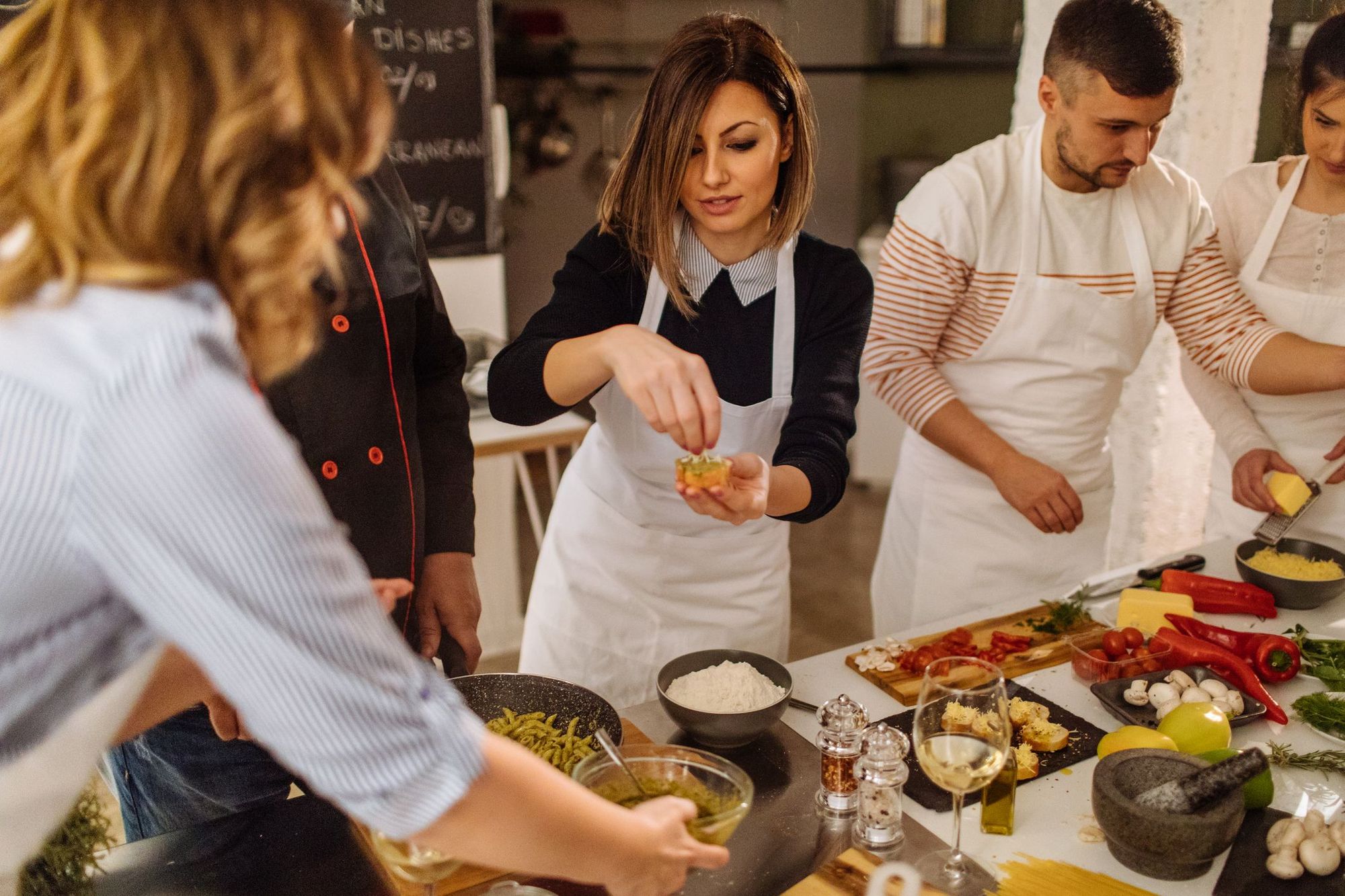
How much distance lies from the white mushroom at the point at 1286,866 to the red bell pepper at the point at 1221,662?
15.0 inches

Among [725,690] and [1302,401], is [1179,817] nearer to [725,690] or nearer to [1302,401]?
[725,690]

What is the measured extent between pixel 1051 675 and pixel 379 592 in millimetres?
1134

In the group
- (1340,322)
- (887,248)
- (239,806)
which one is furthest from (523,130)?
(239,806)

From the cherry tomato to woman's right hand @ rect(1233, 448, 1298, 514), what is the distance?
68cm

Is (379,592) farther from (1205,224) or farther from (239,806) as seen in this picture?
(1205,224)

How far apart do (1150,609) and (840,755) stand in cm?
78

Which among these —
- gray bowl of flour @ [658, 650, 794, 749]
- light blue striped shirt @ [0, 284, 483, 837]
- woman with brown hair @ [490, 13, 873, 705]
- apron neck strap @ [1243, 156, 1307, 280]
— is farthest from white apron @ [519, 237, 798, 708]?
light blue striped shirt @ [0, 284, 483, 837]

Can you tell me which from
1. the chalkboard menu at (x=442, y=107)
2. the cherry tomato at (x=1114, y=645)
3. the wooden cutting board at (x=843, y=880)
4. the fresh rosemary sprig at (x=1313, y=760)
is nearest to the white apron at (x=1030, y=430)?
the cherry tomato at (x=1114, y=645)

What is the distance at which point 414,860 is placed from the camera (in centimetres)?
99

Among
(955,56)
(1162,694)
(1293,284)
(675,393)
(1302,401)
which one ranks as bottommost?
(1162,694)

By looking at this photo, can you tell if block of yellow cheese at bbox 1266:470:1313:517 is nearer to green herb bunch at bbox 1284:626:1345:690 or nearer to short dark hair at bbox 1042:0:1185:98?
green herb bunch at bbox 1284:626:1345:690

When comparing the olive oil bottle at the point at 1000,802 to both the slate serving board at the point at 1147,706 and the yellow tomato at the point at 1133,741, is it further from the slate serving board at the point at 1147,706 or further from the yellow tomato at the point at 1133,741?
the slate serving board at the point at 1147,706

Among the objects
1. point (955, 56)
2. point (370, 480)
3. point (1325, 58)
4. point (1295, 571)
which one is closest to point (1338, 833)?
point (1295, 571)

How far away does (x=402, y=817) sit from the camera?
2.46 feet
